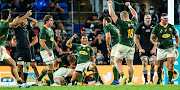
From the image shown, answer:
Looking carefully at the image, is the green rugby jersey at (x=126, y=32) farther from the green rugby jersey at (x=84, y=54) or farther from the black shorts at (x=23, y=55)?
the black shorts at (x=23, y=55)

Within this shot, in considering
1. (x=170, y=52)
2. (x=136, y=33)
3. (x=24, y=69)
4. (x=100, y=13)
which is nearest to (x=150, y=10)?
(x=100, y=13)

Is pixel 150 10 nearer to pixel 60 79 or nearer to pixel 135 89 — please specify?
pixel 60 79

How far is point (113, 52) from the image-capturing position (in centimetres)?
1339

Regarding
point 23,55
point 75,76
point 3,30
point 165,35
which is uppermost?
point 3,30

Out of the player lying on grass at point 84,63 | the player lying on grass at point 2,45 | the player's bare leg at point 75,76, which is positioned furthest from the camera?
the player's bare leg at point 75,76

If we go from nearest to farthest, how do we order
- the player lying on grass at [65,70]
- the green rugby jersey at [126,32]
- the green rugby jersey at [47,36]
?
the green rugby jersey at [126,32], the green rugby jersey at [47,36], the player lying on grass at [65,70]

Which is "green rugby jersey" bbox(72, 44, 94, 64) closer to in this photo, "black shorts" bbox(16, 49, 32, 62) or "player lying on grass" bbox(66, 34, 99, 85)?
"player lying on grass" bbox(66, 34, 99, 85)

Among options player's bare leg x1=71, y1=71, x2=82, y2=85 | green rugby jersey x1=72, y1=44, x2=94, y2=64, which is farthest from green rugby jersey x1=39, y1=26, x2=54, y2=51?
player's bare leg x1=71, y1=71, x2=82, y2=85

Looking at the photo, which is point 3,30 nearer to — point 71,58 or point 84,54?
point 84,54

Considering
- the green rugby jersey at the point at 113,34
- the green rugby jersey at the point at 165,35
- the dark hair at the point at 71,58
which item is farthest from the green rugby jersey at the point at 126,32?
the dark hair at the point at 71,58

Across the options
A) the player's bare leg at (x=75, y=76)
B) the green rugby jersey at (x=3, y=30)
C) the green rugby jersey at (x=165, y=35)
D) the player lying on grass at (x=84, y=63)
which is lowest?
the player's bare leg at (x=75, y=76)

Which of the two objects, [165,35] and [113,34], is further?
[113,34]

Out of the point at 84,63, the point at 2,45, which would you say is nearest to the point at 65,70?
the point at 84,63

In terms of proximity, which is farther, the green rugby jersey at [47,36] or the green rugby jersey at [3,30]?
the green rugby jersey at [47,36]
